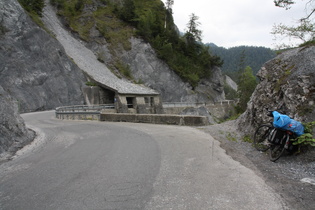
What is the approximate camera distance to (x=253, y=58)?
597ft

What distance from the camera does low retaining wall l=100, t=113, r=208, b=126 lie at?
1294 centimetres

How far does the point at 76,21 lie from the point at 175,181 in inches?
1963

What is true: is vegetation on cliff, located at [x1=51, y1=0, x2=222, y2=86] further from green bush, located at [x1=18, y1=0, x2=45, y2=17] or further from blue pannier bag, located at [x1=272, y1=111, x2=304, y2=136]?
blue pannier bag, located at [x1=272, y1=111, x2=304, y2=136]

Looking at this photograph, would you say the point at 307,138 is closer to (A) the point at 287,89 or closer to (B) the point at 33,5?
(A) the point at 287,89

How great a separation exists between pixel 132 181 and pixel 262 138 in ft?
15.1

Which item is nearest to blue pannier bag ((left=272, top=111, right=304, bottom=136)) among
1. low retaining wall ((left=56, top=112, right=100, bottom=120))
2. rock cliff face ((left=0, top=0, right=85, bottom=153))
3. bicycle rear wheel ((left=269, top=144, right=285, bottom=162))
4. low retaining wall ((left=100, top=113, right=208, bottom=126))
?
bicycle rear wheel ((left=269, top=144, right=285, bottom=162))

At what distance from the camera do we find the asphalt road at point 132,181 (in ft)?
11.3

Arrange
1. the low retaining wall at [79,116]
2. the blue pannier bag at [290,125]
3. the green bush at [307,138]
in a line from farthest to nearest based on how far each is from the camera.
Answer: the low retaining wall at [79,116]
the blue pannier bag at [290,125]
the green bush at [307,138]

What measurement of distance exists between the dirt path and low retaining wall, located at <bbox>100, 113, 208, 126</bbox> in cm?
536

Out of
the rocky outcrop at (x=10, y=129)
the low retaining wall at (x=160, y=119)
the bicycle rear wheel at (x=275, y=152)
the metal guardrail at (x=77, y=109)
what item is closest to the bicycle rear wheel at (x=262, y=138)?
the bicycle rear wheel at (x=275, y=152)

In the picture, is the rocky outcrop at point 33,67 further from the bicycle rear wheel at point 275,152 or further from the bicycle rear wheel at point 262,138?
the bicycle rear wheel at point 275,152

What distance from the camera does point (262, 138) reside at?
697 centimetres

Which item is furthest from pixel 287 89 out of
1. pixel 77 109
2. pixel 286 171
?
pixel 77 109

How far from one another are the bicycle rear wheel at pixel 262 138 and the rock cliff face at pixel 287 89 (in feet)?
1.77
